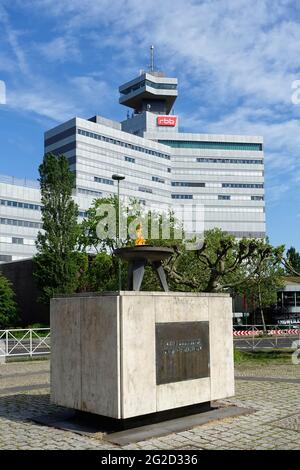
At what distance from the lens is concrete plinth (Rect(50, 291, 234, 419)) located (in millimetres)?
8516

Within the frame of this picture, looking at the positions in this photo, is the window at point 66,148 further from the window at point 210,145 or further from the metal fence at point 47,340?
the metal fence at point 47,340

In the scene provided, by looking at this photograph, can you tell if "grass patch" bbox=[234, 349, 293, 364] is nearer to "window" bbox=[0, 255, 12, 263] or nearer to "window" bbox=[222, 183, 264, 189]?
"window" bbox=[0, 255, 12, 263]

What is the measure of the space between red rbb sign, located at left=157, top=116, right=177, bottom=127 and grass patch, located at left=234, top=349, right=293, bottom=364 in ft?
390

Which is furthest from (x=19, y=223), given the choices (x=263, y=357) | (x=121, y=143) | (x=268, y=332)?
(x=263, y=357)

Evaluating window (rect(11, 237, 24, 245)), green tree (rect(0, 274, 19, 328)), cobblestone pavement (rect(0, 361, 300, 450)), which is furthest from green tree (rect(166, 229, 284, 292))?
window (rect(11, 237, 24, 245))

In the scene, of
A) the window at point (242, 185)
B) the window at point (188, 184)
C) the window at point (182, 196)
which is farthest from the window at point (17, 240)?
the window at point (242, 185)

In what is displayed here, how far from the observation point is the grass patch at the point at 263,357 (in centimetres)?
2098

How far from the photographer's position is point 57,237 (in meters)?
42.9

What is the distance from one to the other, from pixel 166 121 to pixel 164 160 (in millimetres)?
14498

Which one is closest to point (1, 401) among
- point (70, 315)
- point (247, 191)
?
point (70, 315)

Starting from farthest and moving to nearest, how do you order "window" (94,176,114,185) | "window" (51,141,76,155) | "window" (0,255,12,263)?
"window" (94,176,114,185) < "window" (51,141,76,155) < "window" (0,255,12,263)

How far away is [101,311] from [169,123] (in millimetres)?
133766

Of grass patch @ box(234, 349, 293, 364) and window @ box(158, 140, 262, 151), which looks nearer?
grass patch @ box(234, 349, 293, 364)
